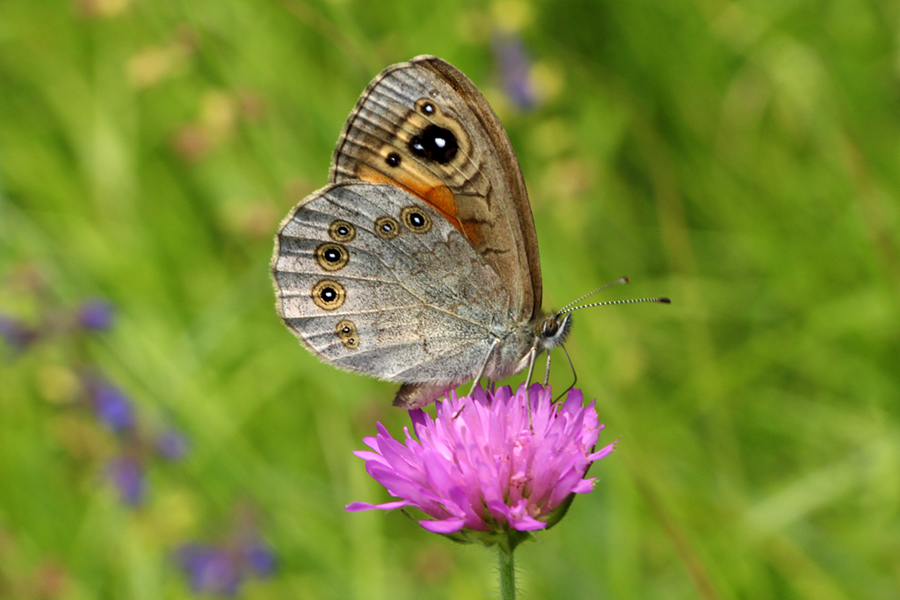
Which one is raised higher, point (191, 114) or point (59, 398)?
point (191, 114)

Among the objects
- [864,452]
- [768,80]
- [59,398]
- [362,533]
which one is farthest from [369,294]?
[768,80]

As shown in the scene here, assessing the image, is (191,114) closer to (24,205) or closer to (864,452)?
(24,205)

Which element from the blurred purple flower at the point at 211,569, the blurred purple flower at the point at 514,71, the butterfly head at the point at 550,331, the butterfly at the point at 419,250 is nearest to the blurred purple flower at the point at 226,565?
the blurred purple flower at the point at 211,569

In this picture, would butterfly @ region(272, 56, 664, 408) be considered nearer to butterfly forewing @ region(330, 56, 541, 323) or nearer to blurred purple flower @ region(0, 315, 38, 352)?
butterfly forewing @ region(330, 56, 541, 323)

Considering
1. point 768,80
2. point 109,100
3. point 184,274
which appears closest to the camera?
point 768,80

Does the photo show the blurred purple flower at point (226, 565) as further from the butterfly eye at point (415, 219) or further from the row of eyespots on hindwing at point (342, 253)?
the butterfly eye at point (415, 219)

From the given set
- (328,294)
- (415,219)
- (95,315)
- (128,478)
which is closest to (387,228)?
(415,219)
